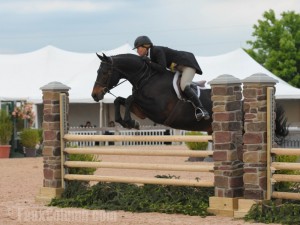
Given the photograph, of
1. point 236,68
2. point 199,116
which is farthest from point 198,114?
point 236,68

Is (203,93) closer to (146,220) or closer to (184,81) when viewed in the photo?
(184,81)

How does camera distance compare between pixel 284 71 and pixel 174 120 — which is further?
pixel 284 71

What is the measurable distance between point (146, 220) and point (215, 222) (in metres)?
0.98

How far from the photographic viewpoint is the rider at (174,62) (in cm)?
1165

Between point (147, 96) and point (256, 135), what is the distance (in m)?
1.77

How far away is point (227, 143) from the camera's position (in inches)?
444

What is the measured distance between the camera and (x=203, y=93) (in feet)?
39.8

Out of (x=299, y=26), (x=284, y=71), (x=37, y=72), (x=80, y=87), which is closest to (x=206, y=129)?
(x=80, y=87)

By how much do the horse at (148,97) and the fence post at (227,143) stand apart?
1.70 feet

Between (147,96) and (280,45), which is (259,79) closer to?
(147,96)

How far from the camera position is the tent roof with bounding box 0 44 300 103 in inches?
1281

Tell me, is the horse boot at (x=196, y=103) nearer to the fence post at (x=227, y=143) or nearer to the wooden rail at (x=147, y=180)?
the fence post at (x=227, y=143)

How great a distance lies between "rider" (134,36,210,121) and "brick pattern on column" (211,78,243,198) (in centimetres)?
34

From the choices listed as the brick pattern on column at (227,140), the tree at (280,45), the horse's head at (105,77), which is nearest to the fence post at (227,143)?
the brick pattern on column at (227,140)
